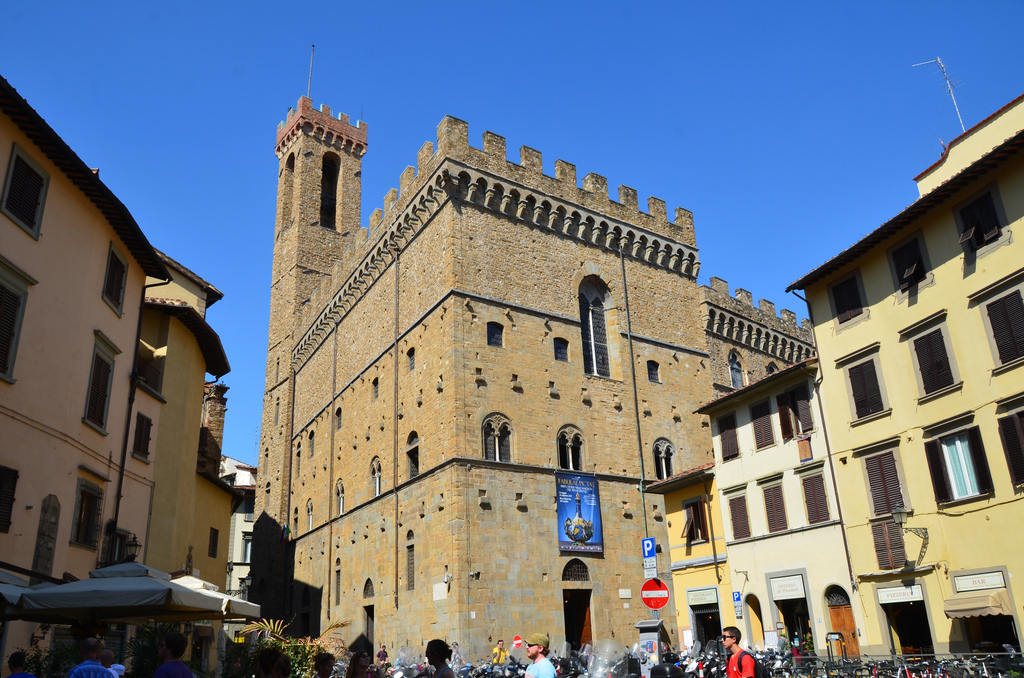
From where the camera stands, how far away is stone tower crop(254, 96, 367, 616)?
1555 inches

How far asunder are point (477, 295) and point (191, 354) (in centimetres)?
869

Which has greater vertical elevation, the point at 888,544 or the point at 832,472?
the point at 832,472

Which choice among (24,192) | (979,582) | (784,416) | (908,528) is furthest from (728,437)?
(24,192)

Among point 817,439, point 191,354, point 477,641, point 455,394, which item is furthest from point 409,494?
point 817,439

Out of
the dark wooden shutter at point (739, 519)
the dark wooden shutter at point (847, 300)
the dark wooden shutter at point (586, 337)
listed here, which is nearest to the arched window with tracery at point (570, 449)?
the dark wooden shutter at point (586, 337)

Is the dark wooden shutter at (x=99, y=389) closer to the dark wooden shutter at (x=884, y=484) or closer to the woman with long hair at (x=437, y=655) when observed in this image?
the woman with long hair at (x=437, y=655)

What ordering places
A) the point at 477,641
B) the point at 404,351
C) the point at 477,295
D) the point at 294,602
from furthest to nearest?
the point at 294,602 < the point at 404,351 < the point at 477,295 < the point at 477,641

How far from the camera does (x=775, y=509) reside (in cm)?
1991

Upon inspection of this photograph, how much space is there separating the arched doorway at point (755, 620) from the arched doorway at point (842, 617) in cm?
217

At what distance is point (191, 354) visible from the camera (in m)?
21.4

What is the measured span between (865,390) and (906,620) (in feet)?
16.7

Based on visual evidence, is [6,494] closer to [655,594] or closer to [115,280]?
[115,280]

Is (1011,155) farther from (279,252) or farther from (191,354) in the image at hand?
(279,252)

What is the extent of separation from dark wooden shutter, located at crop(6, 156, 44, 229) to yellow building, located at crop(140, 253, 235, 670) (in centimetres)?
536
